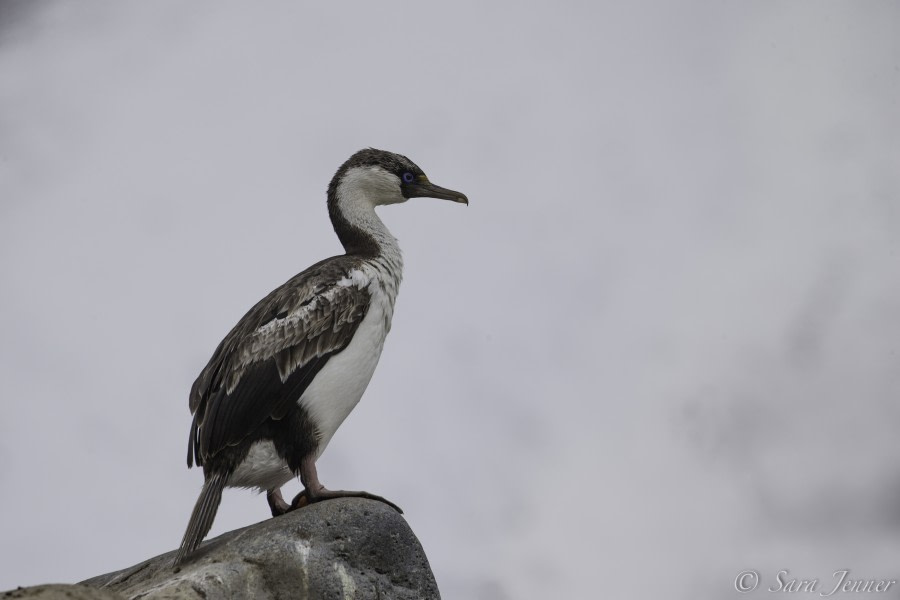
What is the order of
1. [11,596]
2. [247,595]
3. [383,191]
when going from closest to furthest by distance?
[11,596] → [247,595] → [383,191]

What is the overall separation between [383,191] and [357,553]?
381 cm

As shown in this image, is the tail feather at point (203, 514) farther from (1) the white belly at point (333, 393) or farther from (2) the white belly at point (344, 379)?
(2) the white belly at point (344, 379)

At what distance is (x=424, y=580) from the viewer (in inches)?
314

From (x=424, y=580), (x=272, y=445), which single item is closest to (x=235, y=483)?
(x=272, y=445)

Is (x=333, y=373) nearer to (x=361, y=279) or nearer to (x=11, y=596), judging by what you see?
(x=361, y=279)

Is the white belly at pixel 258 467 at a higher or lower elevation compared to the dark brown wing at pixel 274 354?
lower

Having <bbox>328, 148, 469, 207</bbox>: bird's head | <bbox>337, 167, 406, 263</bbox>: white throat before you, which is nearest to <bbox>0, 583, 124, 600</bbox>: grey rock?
<bbox>337, 167, 406, 263</bbox>: white throat

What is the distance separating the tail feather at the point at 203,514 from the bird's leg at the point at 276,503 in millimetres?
745

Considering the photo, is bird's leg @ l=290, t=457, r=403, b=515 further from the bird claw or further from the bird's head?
the bird's head

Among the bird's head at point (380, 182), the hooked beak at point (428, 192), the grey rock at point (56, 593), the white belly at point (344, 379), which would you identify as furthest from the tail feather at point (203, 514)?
the hooked beak at point (428, 192)

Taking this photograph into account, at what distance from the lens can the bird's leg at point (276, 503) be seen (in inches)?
347

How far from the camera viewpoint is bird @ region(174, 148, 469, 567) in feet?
26.8

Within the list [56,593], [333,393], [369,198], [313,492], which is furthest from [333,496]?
[369,198]

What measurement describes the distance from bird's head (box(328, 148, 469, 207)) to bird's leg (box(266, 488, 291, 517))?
2828mm
